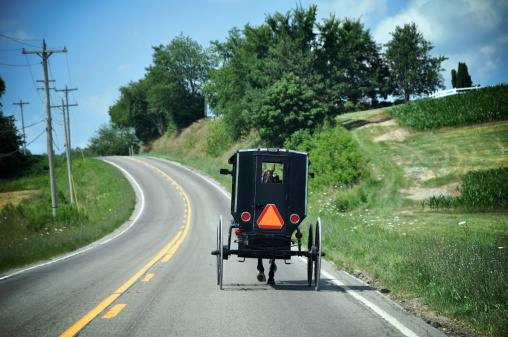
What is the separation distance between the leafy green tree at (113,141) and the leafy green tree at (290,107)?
72.0 metres

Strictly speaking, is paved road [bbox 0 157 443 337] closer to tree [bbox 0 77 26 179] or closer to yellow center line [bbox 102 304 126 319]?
yellow center line [bbox 102 304 126 319]

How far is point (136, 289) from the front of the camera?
801cm

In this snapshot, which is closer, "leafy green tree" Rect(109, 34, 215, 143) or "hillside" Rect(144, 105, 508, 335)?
"hillside" Rect(144, 105, 508, 335)

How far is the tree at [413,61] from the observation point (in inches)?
3036

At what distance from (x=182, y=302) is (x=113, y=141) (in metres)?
111

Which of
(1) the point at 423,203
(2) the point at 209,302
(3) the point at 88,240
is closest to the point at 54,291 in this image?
(2) the point at 209,302

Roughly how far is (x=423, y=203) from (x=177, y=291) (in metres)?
20.9

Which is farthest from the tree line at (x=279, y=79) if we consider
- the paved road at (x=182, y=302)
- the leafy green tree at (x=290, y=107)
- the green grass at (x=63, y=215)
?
the paved road at (x=182, y=302)

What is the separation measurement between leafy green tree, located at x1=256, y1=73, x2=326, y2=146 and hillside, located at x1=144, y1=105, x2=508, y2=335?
6.01 metres

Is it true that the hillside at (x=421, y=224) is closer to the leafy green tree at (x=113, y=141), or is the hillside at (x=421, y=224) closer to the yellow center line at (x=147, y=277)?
the yellow center line at (x=147, y=277)

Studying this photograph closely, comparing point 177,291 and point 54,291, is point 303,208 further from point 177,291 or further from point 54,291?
point 54,291

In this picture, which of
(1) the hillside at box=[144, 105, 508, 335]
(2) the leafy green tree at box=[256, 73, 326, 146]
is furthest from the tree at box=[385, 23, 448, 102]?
(2) the leafy green tree at box=[256, 73, 326, 146]

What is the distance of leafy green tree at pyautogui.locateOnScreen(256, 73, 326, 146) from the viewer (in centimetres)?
4244

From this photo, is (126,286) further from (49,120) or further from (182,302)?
(49,120)
